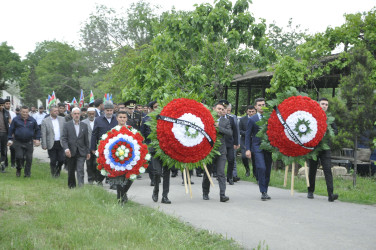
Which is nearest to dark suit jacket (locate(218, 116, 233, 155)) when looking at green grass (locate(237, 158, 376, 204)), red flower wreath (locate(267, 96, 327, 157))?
red flower wreath (locate(267, 96, 327, 157))

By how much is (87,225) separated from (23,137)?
8141 mm

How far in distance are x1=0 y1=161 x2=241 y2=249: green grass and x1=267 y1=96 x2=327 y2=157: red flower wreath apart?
3445 mm

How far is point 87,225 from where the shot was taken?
24.3 ft

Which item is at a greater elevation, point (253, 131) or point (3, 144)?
point (253, 131)

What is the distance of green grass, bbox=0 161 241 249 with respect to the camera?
638 centimetres

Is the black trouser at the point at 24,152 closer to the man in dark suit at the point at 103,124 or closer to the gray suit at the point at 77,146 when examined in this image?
the gray suit at the point at 77,146

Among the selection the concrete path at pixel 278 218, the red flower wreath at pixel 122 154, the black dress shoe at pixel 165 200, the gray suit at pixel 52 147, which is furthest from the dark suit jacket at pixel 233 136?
the gray suit at pixel 52 147

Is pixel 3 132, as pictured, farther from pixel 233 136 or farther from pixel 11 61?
pixel 11 61

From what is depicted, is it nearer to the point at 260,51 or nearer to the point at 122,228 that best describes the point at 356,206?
the point at 122,228

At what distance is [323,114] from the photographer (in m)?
11.0

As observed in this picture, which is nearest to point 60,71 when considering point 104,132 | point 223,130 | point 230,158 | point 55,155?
point 55,155

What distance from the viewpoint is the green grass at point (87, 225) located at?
6383mm

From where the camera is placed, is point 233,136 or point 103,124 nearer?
point 103,124

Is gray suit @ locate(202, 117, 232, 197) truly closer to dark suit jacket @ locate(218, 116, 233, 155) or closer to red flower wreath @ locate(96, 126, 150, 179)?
dark suit jacket @ locate(218, 116, 233, 155)
